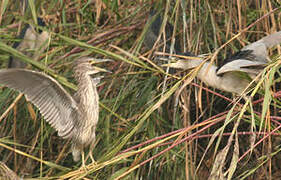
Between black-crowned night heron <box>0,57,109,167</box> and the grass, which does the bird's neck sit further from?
the grass

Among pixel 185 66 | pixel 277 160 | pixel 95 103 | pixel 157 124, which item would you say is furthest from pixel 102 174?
pixel 277 160

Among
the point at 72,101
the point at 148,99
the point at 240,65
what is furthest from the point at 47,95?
the point at 240,65

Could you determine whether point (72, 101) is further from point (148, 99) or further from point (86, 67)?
point (148, 99)

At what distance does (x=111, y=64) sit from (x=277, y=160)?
3.19 ft

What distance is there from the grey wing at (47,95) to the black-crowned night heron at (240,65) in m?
0.45

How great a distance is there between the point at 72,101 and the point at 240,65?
0.68 metres

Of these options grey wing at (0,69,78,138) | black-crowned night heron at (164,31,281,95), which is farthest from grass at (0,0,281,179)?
grey wing at (0,69,78,138)

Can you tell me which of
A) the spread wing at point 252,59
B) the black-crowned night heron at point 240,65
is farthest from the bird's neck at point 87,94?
the spread wing at point 252,59

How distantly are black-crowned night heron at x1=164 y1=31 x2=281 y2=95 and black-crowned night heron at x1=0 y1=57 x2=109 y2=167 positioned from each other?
0.35 meters

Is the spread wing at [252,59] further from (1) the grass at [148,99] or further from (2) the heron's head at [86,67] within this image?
(2) the heron's head at [86,67]

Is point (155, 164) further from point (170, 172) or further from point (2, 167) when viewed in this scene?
point (2, 167)

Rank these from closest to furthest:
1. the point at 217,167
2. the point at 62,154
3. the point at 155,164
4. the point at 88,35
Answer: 1. the point at 217,167
2. the point at 155,164
3. the point at 62,154
4. the point at 88,35

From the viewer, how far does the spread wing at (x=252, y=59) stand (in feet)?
7.16

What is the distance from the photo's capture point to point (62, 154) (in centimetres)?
270
